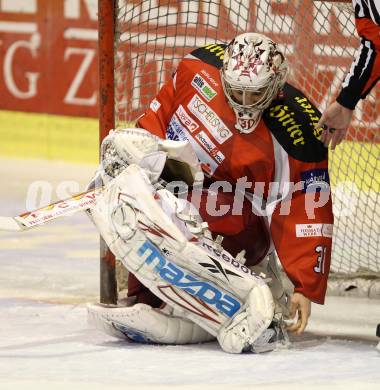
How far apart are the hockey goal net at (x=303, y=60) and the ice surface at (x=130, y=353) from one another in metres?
0.56

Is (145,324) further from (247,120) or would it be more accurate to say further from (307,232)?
(247,120)

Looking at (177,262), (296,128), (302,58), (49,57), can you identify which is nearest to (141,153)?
(177,262)

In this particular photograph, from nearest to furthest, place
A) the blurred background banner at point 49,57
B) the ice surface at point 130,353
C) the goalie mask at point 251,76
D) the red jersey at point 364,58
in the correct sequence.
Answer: the ice surface at point 130,353
the red jersey at point 364,58
the goalie mask at point 251,76
the blurred background banner at point 49,57

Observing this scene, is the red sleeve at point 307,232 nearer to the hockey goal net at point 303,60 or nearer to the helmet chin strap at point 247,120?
the helmet chin strap at point 247,120

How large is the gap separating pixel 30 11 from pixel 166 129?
293 cm

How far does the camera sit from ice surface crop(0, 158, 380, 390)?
2947mm

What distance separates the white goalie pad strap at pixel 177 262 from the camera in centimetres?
325

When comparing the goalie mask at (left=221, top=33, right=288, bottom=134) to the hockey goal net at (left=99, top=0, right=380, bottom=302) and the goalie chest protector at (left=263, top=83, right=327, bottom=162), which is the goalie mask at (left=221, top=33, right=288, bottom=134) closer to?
the goalie chest protector at (left=263, top=83, right=327, bottom=162)

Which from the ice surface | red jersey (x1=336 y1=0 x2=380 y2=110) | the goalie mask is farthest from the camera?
the goalie mask

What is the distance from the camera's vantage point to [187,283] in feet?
10.8

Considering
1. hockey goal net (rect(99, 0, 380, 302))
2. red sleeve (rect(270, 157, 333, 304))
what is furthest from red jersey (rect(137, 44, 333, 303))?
hockey goal net (rect(99, 0, 380, 302))

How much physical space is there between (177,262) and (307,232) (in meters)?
0.39

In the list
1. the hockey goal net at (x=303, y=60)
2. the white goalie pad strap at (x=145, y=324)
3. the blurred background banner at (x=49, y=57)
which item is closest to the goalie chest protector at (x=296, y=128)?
the white goalie pad strap at (x=145, y=324)

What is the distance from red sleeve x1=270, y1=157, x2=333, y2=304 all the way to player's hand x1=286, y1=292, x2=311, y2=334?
0.10ft
